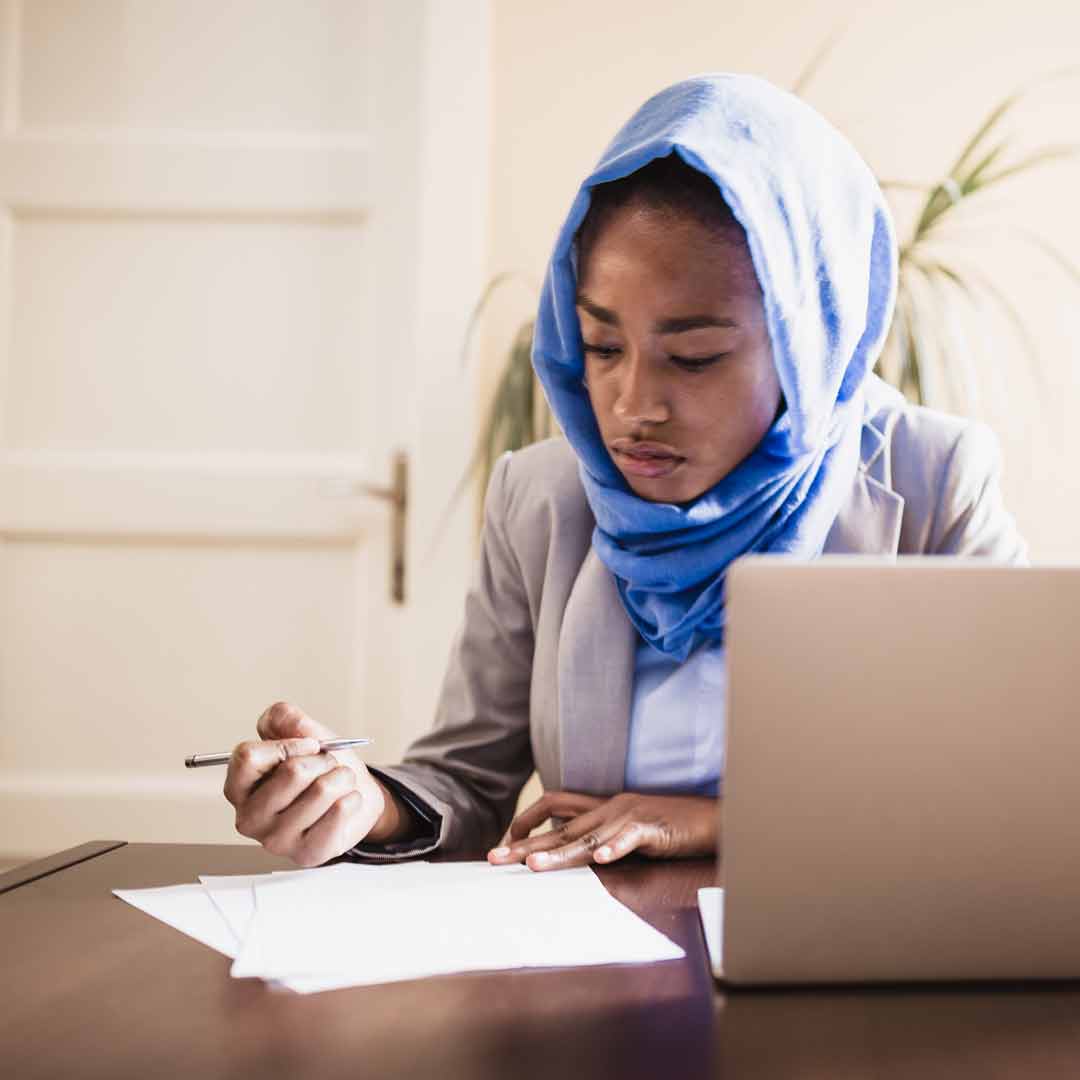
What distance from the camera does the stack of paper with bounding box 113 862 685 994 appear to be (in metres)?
0.62

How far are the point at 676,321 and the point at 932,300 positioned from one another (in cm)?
123

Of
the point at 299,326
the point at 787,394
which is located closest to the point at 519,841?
the point at 787,394

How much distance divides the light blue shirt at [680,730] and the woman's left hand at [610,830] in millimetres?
86

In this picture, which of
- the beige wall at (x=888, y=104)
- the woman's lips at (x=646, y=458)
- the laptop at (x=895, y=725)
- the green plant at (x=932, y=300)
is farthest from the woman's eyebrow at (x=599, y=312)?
the beige wall at (x=888, y=104)

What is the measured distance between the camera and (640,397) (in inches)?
39.3

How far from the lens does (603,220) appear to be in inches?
41.6

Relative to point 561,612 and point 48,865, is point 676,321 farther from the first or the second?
point 48,865

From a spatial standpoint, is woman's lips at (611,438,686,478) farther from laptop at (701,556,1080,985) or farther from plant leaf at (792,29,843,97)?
plant leaf at (792,29,843,97)

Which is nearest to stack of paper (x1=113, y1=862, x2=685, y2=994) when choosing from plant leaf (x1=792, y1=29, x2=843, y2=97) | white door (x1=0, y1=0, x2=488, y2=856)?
white door (x1=0, y1=0, x2=488, y2=856)

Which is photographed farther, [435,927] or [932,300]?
[932,300]

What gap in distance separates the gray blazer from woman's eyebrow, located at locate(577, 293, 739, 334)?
25 centimetres

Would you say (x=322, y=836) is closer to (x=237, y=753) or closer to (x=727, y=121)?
(x=237, y=753)

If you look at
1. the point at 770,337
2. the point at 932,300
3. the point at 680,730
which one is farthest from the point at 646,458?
the point at 932,300

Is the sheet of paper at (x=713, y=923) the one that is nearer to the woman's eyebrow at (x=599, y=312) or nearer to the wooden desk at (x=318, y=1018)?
the wooden desk at (x=318, y=1018)
